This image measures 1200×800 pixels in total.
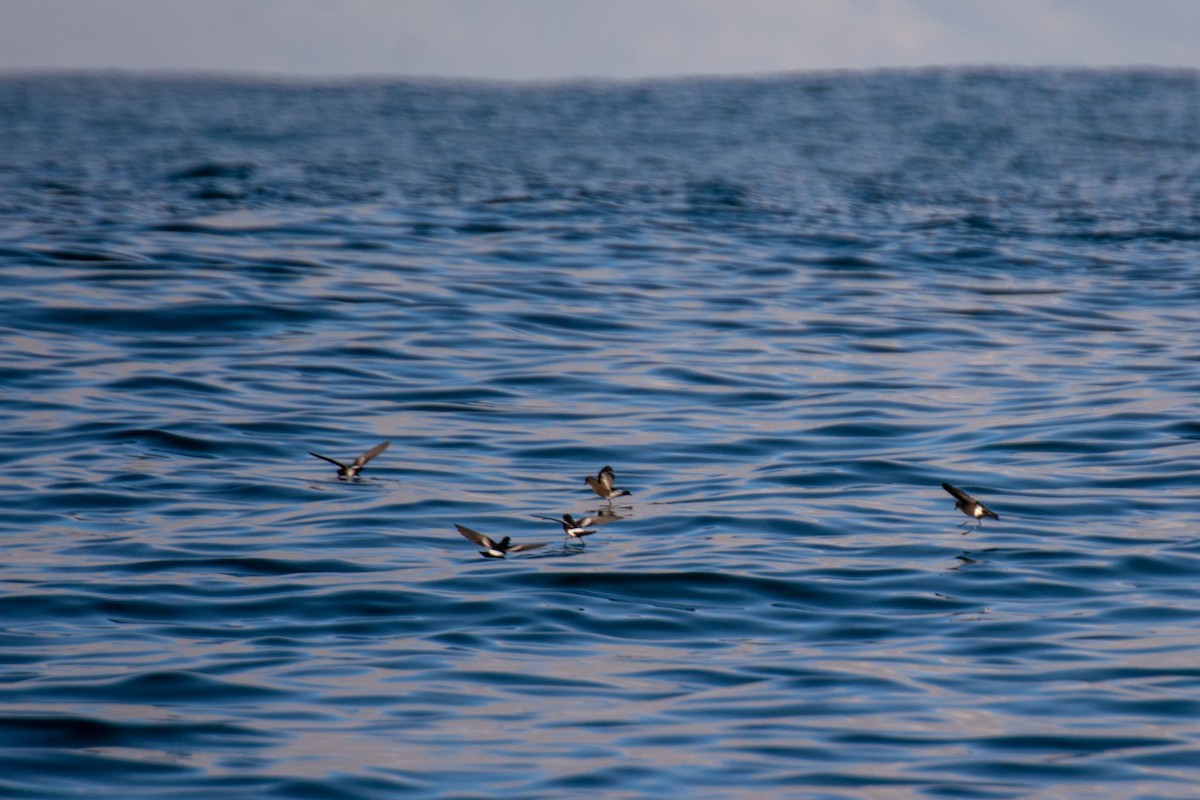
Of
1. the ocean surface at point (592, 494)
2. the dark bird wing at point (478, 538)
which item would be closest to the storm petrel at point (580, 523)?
the ocean surface at point (592, 494)

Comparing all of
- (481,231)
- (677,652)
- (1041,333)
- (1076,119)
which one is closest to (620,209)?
(481,231)

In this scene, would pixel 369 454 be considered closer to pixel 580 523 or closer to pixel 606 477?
pixel 606 477

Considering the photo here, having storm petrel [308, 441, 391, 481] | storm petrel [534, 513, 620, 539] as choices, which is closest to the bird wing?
storm petrel [534, 513, 620, 539]

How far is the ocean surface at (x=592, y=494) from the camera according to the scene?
5750 mm

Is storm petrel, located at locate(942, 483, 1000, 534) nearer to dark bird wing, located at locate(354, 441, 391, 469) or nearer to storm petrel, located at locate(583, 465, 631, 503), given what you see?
storm petrel, located at locate(583, 465, 631, 503)

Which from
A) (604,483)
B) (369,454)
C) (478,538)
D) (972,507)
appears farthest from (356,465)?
(972,507)

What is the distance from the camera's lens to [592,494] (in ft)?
30.6

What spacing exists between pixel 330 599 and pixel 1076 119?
32.7 m

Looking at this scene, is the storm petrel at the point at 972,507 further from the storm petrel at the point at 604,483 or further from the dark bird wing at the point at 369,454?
the dark bird wing at the point at 369,454

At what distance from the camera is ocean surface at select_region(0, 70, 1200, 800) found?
226 inches

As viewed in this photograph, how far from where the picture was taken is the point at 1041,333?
14453mm

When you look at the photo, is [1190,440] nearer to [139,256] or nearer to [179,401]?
[179,401]

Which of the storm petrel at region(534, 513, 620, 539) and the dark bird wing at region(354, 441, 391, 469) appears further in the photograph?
the dark bird wing at region(354, 441, 391, 469)

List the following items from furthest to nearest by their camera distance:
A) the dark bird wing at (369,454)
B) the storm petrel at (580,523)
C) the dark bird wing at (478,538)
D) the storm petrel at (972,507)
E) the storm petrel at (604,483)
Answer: the dark bird wing at (369,454) < the storm petrel at (604,483) < the storm petrel at (972,507) < the storm petrel at (580,523) < the dark bird wing at (478,538)
